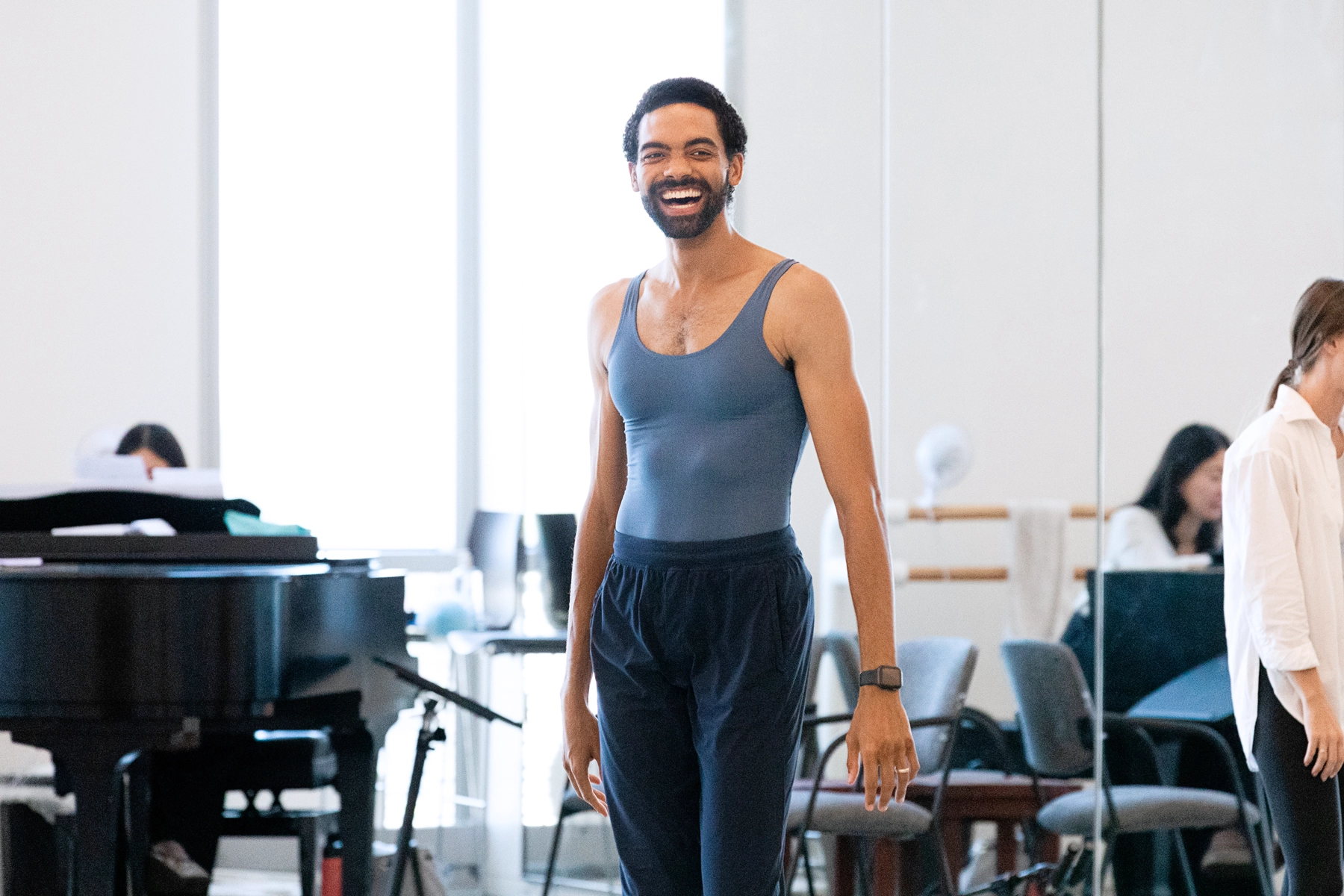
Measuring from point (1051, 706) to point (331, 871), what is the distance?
1772mm

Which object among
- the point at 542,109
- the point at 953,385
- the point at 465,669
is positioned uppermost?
the point at 542,109

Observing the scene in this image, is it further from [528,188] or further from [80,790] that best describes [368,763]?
[528,188]

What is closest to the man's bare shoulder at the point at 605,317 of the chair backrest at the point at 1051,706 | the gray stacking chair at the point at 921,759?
the gray stacking chair at the point at 921,759

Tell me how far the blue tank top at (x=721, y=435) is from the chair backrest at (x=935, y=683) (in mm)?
1568

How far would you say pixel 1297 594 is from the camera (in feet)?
7.37

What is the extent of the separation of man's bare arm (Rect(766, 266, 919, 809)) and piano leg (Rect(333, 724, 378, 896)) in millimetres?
1733

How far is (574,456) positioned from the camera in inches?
172

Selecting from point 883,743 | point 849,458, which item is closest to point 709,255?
point 849,458

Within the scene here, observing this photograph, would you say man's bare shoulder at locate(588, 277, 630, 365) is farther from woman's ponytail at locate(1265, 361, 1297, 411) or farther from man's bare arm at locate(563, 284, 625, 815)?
woman's ponytail at locate(1265, 361, 1297, 411)

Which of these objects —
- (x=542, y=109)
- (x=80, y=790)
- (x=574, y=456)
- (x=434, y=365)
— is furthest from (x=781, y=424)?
(x=434, y=365)

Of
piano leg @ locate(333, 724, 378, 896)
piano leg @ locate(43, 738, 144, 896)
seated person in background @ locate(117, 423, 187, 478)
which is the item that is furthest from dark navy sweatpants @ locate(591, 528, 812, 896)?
seated person in background @ locate(117, 423, 187, 478)

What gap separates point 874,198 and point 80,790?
2234 millimetres

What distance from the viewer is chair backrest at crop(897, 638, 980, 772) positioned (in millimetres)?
3129

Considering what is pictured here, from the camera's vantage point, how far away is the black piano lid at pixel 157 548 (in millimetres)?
3033
